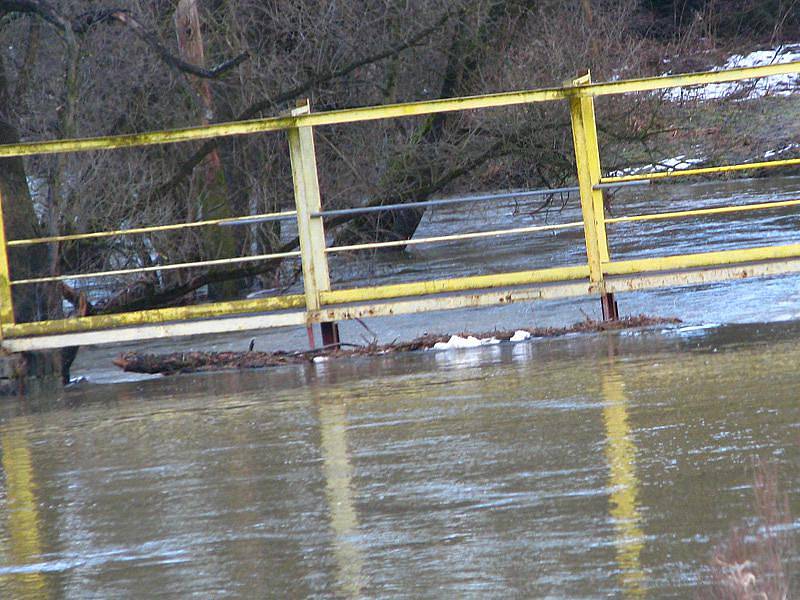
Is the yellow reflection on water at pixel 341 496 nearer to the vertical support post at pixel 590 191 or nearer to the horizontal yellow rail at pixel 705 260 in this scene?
the vertical support post at pixel 590 191

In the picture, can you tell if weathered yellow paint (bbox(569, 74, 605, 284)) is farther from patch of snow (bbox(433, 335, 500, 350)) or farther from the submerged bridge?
patch of snow (bbox(433, 335, 500, 350))

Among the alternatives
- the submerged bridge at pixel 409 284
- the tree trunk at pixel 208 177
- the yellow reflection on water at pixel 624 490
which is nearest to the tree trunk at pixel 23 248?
the submerged bridge at pixel 409 284

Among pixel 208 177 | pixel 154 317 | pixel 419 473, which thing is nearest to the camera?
pixel 419 473

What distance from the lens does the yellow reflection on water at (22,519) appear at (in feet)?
13.7

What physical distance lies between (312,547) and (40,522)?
49.2 inches

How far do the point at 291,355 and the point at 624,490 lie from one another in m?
5.03

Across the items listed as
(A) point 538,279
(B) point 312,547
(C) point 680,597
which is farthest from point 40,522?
(A) point 538,279

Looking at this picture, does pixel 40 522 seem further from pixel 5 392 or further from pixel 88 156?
pixel 88 156

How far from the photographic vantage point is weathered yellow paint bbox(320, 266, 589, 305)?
903cm

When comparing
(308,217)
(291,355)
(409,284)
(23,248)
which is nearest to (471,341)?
(409,284)

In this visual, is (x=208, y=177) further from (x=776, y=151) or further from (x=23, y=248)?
(x=776, y=151)

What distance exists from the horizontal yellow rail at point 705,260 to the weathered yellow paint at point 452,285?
0.26m

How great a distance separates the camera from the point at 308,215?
30.0 ft

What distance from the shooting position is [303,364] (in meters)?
9.02
